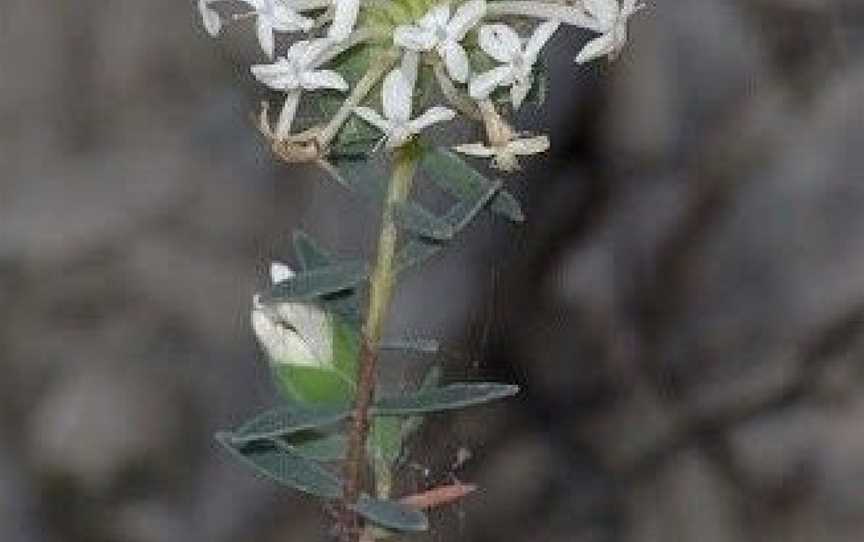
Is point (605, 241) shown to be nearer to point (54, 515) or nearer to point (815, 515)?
point (815, 515)

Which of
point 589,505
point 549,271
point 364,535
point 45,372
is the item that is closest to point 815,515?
point 589,505

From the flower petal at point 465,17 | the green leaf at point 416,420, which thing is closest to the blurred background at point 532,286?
the green leaf at point 416,420

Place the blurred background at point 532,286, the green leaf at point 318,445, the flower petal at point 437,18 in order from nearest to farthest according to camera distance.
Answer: the flower petal at point 437,18
the green leaf at point 318,445
the blurred background at point 532,286

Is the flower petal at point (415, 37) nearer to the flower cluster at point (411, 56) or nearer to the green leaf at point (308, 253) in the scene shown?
the flower cluster at point (411, 56)

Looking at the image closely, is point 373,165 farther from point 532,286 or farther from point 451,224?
point 532,286

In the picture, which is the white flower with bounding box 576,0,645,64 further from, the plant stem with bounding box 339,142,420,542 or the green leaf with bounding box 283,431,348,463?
the green leaf with bounding box 283,431,348,463
